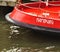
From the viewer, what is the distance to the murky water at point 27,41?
1055 centimetres

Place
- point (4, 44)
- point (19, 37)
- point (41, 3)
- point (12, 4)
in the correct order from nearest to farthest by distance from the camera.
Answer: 1. point (4, 44)
2. point (19, 37)
3. point (41, 3)
4. point (12, 4)

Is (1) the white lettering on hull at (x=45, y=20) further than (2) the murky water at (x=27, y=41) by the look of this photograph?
Yes

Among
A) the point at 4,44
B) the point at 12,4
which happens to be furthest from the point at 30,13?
the point at 12,4

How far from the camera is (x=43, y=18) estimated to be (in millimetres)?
10938

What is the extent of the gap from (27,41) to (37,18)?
98 cm

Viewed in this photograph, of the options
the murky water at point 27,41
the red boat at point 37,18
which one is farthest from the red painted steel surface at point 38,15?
the murky water at point 27,41

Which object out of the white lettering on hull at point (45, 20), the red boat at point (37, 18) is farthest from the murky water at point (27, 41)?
the white lettering on hull at point (45, 20)

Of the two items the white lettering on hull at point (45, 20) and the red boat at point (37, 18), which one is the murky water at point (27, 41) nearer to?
the red boat at point (37, 18)

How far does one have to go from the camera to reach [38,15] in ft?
36.7

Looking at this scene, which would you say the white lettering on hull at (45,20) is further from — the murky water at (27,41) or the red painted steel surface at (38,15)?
the murky water at (27,41)

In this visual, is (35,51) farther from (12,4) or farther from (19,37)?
(12,4)

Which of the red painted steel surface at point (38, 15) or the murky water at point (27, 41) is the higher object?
the red painted steel surface at point (38, 15)

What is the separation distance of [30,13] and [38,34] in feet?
3.46

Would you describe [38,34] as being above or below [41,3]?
below
